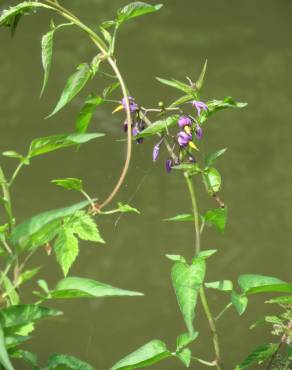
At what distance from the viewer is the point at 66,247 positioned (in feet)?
3.06

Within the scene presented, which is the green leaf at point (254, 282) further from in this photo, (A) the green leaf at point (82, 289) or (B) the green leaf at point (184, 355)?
(A) the green leaf at point (82, 289)

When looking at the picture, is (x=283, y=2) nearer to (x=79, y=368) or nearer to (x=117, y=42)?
(x=117, y=42)

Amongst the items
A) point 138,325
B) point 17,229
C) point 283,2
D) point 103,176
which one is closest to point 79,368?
point 17,229

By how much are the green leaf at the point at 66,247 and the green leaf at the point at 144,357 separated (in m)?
0.13

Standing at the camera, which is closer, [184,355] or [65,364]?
[65,364]

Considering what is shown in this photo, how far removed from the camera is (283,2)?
91.0 inches

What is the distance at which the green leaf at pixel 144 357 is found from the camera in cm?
93

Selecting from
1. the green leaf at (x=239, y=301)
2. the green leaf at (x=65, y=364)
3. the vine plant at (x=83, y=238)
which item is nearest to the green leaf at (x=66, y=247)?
the vine plant at (x=83, y=238)

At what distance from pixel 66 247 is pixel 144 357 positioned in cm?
17

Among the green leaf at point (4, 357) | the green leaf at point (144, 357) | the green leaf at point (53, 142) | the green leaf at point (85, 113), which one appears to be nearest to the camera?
the green leaf at point (4, 357)

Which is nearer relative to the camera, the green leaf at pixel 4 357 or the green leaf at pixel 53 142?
the green leaf at pixel 4 357

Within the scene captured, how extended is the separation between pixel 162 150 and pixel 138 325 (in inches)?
18.1

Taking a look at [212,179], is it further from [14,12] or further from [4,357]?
[4,357]

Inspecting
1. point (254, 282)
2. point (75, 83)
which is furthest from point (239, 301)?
point (75, 83)
